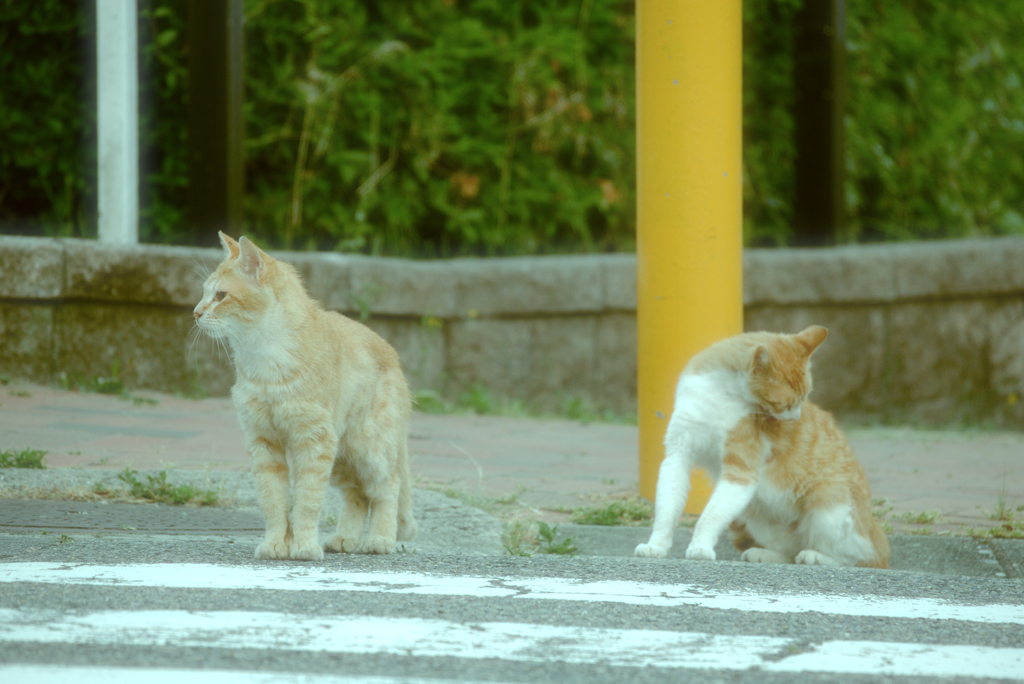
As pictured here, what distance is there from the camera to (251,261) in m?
3.12

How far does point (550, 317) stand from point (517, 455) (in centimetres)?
169

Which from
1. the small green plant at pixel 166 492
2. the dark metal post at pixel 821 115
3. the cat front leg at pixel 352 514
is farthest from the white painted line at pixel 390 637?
the dark metal post at pixel 821 115

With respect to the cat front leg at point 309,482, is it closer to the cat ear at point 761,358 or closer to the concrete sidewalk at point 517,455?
the concrete sidewalk at point 517,455

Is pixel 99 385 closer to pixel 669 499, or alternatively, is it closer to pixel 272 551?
pixel 272 551

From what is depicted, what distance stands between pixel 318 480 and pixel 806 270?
445cm

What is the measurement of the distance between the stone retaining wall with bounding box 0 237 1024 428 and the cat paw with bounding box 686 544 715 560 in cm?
304

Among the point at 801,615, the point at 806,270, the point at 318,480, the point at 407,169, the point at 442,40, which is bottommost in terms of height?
the point at 801,615

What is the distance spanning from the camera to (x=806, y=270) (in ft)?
21.9

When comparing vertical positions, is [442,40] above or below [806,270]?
above

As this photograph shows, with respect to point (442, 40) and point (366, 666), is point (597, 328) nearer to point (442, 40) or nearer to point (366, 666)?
point (442, 40)

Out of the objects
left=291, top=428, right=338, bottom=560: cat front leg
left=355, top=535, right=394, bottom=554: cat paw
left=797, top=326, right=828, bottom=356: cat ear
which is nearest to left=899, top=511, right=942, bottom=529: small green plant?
left=797, top=326, right=828, bottom=356: cat ear

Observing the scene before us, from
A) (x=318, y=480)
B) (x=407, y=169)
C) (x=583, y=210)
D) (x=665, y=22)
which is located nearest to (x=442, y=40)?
(x=407, y=169)

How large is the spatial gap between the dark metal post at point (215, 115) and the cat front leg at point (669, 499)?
3260 mm

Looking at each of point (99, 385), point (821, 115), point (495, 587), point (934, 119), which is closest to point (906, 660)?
point (495, 587)
